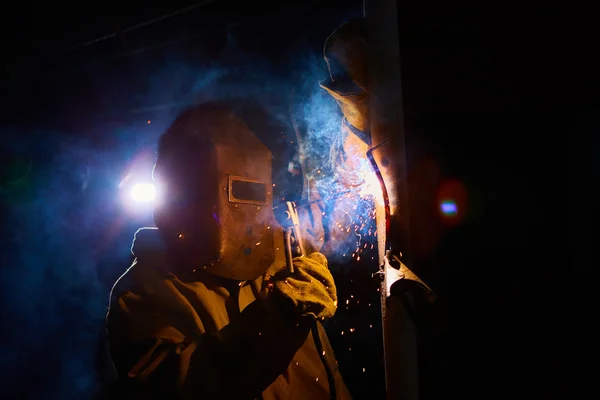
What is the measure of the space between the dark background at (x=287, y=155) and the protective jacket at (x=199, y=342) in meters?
0.99

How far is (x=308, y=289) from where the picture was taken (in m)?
1.92

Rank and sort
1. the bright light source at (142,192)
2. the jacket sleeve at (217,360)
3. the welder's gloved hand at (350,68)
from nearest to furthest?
the welder's gloved hand at (350,68) < the jacket sleeve at (217,360) < the bright light source at (142,192)

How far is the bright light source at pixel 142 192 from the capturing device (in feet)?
17.0

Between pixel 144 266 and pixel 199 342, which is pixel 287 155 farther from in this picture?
pixel 199 342

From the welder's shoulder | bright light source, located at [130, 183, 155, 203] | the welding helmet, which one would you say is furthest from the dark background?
the welder's shoulder

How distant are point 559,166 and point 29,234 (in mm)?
6478

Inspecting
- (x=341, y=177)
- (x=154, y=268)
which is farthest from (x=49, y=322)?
(x=341, y=177)

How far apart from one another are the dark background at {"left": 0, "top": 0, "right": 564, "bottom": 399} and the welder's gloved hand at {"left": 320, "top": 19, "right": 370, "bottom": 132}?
0.30 m

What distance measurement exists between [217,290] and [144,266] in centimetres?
44

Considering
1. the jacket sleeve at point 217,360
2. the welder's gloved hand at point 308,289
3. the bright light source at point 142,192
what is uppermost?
the bright light source at point 142,192

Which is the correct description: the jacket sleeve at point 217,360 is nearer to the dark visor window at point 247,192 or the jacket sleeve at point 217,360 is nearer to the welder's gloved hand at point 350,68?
the dark visor window at point 247,192

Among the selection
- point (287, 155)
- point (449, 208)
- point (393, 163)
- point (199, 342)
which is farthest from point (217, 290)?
point (449, 208)

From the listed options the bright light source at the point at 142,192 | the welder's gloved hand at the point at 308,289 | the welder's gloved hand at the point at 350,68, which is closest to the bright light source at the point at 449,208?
the welder's gloved hand at the point at 350,68

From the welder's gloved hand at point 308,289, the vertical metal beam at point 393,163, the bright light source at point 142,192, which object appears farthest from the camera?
the bright light source at point 142,192
